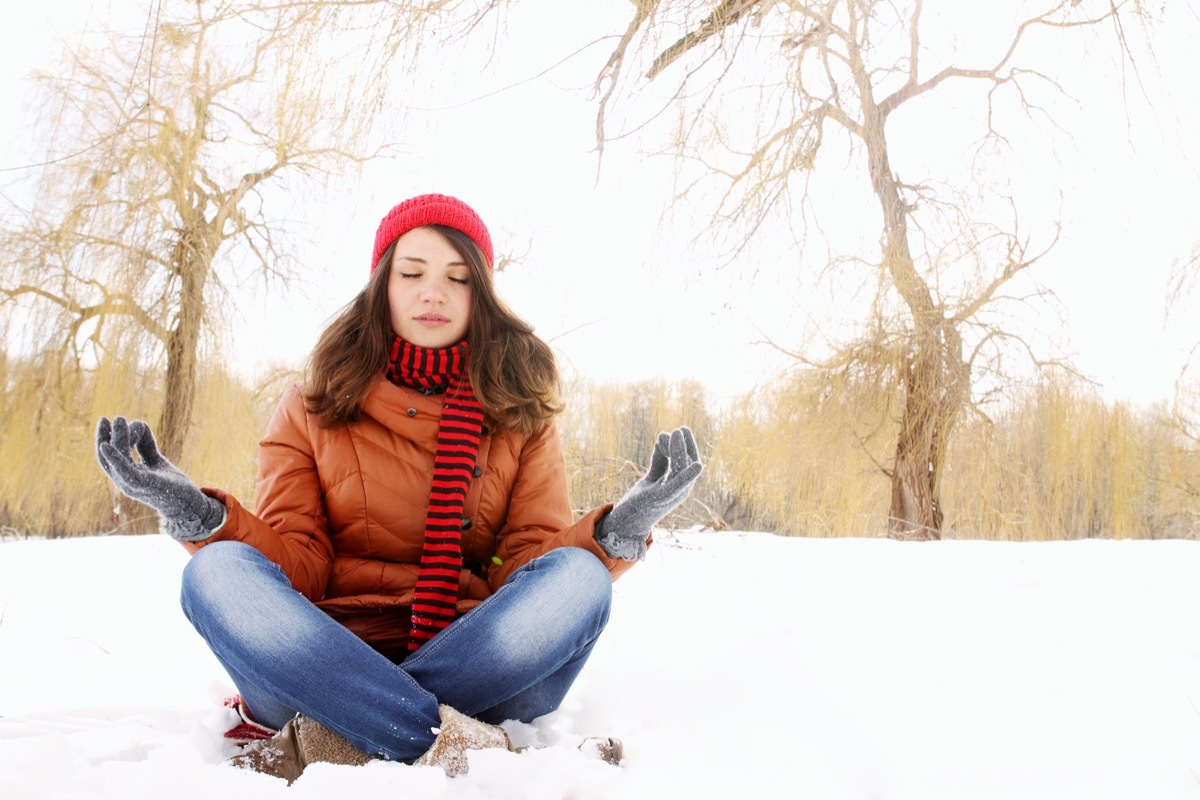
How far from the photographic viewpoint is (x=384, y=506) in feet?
4.88

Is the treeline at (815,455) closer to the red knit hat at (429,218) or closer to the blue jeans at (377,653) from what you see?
the red knit hat at (429,218)

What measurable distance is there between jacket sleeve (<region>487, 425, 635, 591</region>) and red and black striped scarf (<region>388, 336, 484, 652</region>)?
0.35 ft

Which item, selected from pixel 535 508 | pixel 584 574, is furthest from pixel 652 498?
pixel 535 508

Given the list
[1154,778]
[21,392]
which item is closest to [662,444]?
[1154,778]

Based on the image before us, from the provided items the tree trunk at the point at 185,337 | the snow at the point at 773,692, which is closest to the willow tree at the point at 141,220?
the tree trunk at the point at 185,337

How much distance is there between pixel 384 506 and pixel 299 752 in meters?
0.47

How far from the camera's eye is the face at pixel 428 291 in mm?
1564

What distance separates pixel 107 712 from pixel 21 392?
4.65 m

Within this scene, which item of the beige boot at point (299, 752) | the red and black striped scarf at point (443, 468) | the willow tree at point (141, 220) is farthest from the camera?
the willow tree at point (141, 220)

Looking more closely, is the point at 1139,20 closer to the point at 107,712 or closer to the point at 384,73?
the point at 384,73

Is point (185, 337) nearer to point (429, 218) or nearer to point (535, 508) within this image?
point (429, 218)

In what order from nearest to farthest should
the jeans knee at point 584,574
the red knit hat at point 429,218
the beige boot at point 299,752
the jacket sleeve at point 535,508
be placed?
the beige boot at point 299,752, the jeans knee at point 584,574, the jacket sleeve at point 535,508, the red knit hat at point 429,218

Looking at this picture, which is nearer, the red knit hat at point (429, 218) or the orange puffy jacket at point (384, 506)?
the orange puffy jacket at point (384, 506)

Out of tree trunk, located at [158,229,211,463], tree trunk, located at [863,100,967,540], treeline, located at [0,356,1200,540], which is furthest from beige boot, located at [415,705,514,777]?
tree trunk, located at [158,229,211,463]
